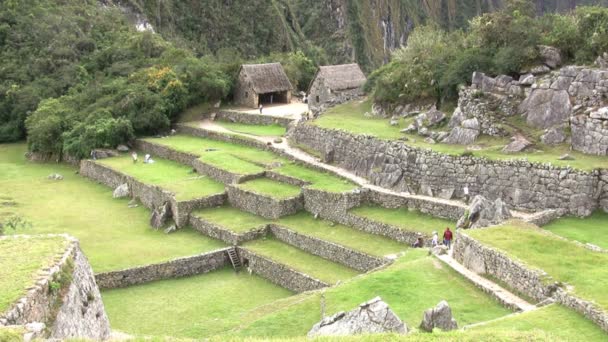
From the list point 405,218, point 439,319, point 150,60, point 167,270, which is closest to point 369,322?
point 439,319

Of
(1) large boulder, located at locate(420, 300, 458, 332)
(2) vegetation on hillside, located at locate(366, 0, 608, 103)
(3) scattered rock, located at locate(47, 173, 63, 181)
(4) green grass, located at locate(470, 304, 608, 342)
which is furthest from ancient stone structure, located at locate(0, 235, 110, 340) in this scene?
(3) scattered rock, located at locate(47, 173, 63, 181)

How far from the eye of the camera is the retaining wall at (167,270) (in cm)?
2167

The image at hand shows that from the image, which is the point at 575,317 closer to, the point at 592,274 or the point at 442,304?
the point at 592,274

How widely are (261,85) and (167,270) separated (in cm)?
2414

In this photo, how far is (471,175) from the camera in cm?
2238

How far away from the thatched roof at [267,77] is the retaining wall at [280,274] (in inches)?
891

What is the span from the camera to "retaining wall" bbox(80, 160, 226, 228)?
88.9 ft

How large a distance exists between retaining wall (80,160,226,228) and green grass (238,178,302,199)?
1.40m

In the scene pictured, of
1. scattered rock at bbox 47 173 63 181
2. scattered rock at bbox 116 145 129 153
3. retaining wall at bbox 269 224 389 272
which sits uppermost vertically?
scattered rock at bbox 116 145 129 153

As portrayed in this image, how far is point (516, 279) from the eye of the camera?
14523 mm

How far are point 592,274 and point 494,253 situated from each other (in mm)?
2366

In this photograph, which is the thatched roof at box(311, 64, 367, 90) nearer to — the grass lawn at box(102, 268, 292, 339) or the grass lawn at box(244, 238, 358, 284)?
the grass lawn at box(244, 238, 358, 284)

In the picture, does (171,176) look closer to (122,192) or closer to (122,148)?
(122,192)

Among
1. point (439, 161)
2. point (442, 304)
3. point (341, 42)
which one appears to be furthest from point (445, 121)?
point (341, 42)
